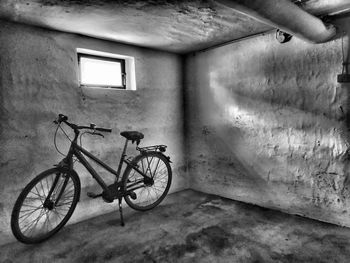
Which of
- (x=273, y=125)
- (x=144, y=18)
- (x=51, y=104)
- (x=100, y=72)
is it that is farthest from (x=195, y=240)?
(x=100, y=72)

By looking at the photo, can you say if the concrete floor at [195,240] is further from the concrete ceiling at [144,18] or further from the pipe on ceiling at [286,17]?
the concrete ceiling at [144,18]

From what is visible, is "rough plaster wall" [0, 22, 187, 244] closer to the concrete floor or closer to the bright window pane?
the bright window pane

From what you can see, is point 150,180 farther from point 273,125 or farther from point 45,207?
point 273,125

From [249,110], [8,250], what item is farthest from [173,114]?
[8,250]

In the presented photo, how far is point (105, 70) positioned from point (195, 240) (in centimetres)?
249

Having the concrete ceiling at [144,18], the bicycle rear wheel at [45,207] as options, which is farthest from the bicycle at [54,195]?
the concrete ceiling at [144,18]

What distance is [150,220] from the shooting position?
115 inches

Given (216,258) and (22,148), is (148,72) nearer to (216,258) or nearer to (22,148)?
(22,148)

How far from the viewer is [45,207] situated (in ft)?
7.85

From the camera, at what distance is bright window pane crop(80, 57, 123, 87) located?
3111 millimetres

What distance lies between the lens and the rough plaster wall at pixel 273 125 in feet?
8.55

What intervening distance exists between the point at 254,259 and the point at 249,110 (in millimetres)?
1918

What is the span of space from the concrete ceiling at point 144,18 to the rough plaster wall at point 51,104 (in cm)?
21

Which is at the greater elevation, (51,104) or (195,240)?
(51,104)
